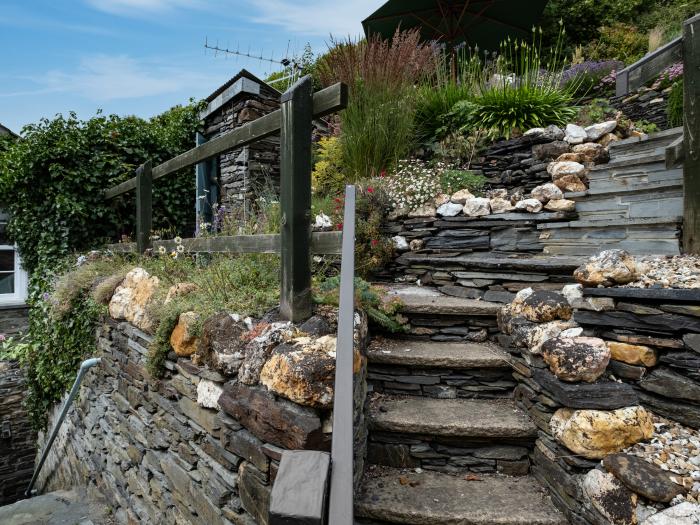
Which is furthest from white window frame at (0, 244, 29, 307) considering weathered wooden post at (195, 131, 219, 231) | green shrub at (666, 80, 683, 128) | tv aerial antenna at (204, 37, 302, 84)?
green shrub at (666, 80, 683, 128)

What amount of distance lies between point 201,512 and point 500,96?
4.88m

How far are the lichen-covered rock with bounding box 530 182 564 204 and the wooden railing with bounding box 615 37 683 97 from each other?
86cm

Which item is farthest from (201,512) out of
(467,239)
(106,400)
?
(467,239)

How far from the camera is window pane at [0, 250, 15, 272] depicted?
698 centimetres

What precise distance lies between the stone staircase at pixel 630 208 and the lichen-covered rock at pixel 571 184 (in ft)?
0.24

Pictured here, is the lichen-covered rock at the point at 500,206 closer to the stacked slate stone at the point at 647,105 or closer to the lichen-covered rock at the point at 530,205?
the lichen-covered rock at the point at 530,205

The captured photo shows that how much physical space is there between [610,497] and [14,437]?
9.20 m

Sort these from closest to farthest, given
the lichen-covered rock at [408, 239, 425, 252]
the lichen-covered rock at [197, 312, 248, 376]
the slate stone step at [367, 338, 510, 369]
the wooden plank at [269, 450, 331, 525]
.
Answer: the wooden plank at [269, 450, 331, 525] → the lichen-covered rock at [197, 312, 248, 376] → the slate stone step at [367, 338, 510, 369] → the lichen-covered rock at [408, 239, 425, 252]

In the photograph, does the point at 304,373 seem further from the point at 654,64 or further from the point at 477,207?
the point at 654,64

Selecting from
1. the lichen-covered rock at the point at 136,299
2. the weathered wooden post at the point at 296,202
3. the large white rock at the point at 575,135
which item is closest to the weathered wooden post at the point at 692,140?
the large white rock at the point at 575,135

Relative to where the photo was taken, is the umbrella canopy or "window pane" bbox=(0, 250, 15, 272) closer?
"window pane" bbox=(0, 250, 15, 272)

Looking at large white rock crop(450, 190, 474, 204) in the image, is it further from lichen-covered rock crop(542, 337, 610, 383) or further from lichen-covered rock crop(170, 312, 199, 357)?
lichen-covered rock crop(170, 312, 199, 357)

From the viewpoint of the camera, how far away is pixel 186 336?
7.32 feet

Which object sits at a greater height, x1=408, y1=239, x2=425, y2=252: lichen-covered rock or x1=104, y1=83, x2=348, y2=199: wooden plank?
x1=104, y1=83, x2=348, y2=199: wooden plank
